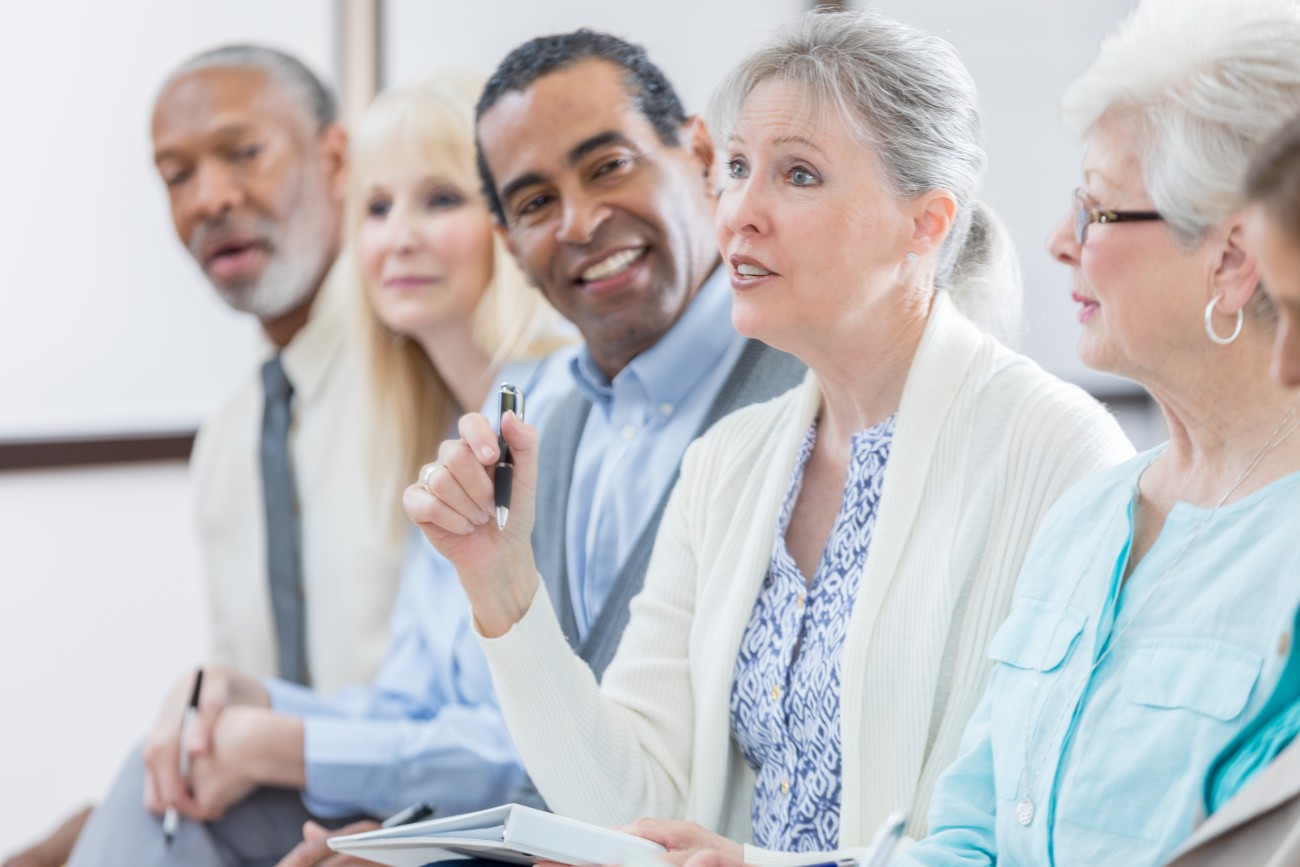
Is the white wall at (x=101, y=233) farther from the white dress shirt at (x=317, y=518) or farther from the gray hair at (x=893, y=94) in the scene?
the gray hair at (x=893, y=94)

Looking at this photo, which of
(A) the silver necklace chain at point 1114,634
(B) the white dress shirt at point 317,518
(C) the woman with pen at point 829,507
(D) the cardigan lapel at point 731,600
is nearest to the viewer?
(A) the silver necklace chain at point 1114,634

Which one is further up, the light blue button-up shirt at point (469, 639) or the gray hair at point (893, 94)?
the gray hair at point (893, 94)

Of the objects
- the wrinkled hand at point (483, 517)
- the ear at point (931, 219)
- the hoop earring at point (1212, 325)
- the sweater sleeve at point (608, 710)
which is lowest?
the sweater sleeve at point (608, 710)

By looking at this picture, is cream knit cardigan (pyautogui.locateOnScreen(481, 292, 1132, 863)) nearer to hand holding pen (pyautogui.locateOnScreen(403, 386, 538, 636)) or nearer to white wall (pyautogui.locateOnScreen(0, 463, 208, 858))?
hand holding pen (pyautogui.locateOnScreen(403, 386, 538, 636))

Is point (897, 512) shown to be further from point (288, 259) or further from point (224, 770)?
point (288, 259)

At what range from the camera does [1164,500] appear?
108 cm

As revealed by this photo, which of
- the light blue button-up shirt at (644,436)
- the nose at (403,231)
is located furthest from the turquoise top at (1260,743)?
the nose at (403,231)

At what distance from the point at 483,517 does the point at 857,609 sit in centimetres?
37

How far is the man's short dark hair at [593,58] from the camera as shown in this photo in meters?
1.72

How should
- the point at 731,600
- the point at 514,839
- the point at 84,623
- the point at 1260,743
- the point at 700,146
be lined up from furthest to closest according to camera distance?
the point at 84,623 < the point at 700,146 < the point at 731,600 < the point at 514,839 < the point at 1260,743

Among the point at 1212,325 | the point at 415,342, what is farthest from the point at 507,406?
the point at 415,342

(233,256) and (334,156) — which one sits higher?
(334,156)

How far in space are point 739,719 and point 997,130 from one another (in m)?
2.57

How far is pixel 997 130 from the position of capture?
141 inches
